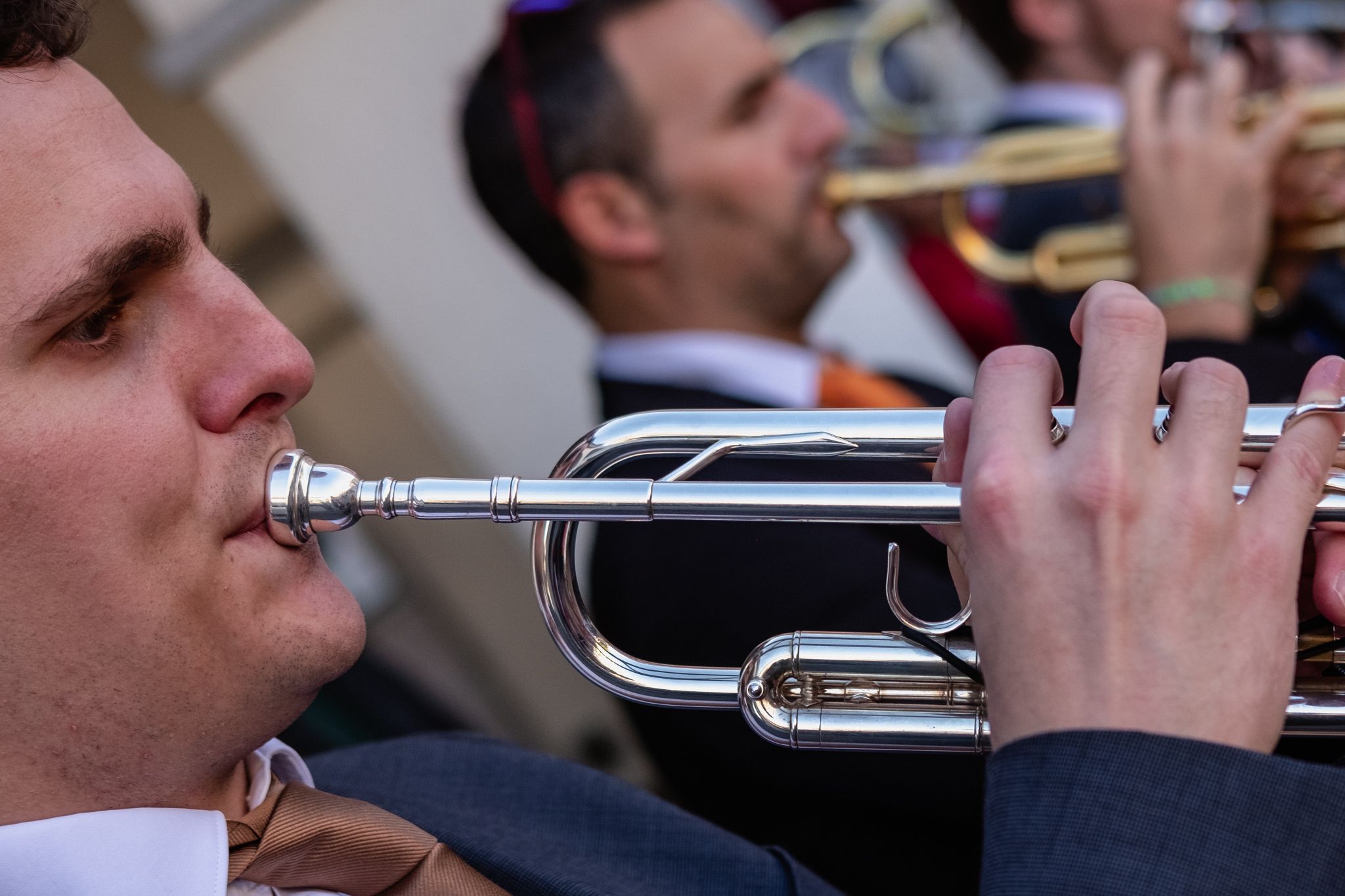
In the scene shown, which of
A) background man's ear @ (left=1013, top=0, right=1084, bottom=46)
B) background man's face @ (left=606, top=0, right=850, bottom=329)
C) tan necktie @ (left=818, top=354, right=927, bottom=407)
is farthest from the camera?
background man's ear @ (left=1013, top=0, right=1084, bottom=46)

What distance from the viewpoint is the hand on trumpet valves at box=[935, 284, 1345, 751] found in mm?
832

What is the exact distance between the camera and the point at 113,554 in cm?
100

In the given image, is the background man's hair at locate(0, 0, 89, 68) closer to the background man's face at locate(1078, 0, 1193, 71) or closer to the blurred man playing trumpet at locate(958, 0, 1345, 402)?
the blurred man playing trumpet at locate(958, 0, 1345, 402)

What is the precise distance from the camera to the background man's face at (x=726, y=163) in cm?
231

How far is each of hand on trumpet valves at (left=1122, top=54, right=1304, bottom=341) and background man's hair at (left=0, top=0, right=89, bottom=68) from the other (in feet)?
5.09

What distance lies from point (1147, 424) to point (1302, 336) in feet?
6.54

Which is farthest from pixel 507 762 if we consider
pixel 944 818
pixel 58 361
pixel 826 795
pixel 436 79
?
pixel 436 79

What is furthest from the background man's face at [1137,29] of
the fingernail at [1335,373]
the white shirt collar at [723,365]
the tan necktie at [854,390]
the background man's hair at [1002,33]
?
the fingernail at [1335,373]

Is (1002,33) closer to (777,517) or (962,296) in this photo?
(962,296)

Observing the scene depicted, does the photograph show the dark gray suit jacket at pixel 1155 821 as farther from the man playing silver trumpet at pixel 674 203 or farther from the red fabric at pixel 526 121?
the red fabric at pixel 526 121

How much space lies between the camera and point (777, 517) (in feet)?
3.70

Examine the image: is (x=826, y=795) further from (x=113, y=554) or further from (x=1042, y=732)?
(x=113, y=554)

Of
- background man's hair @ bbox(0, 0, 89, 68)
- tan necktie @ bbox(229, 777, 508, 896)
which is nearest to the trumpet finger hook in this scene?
tan necktie @ bbox(229, 777, 508, 896)

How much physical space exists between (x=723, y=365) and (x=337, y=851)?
1.30m
